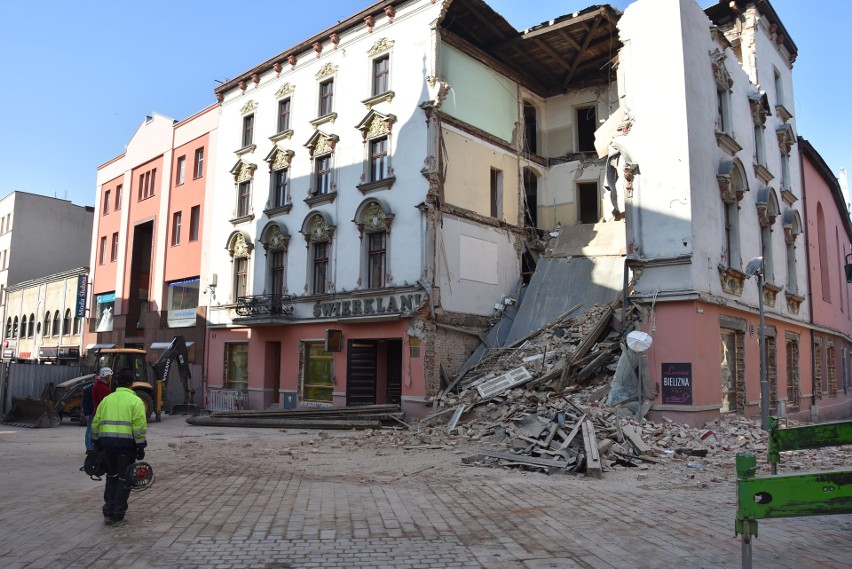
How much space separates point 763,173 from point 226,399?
2261cm

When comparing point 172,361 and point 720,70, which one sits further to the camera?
point 172,361

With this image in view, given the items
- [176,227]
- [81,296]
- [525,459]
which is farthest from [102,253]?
[525,459]

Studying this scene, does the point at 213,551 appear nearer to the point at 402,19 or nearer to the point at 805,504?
the point at 805,504

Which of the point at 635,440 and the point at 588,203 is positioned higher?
the point at 588,203

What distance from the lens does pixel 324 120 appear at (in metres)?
24.0

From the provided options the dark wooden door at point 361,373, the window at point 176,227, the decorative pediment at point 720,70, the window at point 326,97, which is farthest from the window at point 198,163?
the decorative pediment at point 720,70

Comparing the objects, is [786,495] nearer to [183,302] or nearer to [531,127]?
[531,127]

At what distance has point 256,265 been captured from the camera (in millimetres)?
26484

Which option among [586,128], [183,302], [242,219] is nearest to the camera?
[586,128]

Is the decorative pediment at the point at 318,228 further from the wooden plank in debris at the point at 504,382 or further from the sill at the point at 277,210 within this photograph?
the wooden plank in debris at the point at 504,382

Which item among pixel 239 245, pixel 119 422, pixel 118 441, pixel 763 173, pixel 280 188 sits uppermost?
pixel 280 188

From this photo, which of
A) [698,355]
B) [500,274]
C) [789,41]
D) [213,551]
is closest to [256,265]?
[500,274]

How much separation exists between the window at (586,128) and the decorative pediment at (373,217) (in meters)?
8.91

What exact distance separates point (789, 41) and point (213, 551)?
28.6 metres
